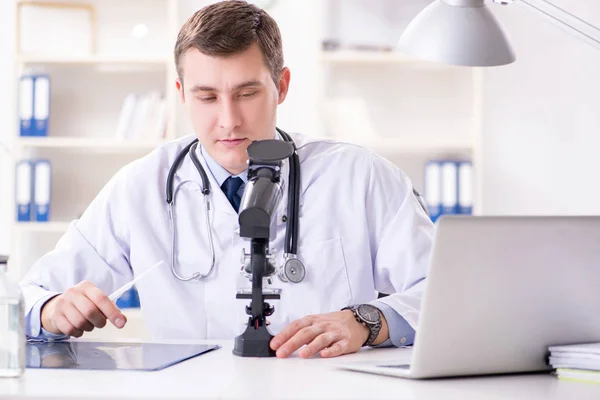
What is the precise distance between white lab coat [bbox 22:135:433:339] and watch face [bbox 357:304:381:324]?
31 cm

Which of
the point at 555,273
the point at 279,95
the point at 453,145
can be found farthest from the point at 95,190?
the point at 555,273

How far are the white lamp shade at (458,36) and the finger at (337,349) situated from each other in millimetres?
567

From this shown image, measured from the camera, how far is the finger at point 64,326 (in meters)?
1.61

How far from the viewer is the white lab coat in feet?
6.44

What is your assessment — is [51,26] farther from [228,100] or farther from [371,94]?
[228,100]

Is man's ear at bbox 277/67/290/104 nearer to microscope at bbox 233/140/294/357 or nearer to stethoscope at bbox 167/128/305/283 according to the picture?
stethoscope at bbox 167/128/305/283

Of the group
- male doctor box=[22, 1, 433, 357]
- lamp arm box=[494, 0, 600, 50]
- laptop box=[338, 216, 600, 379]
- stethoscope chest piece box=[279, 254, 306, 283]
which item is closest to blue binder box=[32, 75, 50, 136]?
male doctor box=[22, 1, 433, 357]

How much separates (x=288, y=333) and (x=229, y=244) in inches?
22.0

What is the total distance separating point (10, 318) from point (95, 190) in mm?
2951

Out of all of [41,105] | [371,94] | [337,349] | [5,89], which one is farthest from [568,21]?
[5,89]

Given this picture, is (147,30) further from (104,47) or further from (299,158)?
(299,158)

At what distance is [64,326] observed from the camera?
161cm

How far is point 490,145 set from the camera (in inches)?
163

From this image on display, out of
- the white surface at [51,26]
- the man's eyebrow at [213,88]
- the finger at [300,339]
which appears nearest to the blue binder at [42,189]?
the white surface at [51,26]
